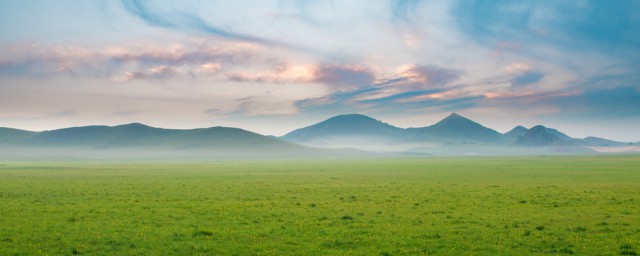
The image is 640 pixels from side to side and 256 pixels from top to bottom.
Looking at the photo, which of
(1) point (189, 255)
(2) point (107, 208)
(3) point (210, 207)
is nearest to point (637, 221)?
(1) point (189, 255)

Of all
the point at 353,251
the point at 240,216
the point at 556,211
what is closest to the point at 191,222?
the point at 240,216

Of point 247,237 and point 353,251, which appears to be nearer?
point 353,251

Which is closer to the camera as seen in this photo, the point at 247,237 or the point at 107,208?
the point at 247,237

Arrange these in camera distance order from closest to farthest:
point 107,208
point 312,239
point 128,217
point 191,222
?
point 312,239
point 191,222
point 128,217
point 107,208

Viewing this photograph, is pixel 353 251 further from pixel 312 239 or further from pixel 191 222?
pixel 191 222

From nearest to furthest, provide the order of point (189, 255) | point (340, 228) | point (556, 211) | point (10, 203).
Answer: point (189, 255) → point (340, 228) → point (556, 211) → point (10, 203)

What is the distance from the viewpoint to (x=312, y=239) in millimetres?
20469

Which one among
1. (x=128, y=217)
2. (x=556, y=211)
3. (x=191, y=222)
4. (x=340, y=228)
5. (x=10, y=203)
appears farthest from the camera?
(x=10, y=203)

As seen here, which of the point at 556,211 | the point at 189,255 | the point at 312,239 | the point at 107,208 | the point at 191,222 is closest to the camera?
the point at 189,255

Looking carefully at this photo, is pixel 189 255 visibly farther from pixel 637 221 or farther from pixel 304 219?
pixel 637 221

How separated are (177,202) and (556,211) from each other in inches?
997

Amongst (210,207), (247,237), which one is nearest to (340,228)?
(247,237)

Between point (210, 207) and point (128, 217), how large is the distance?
5.99 metres

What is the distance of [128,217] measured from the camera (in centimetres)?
2719
